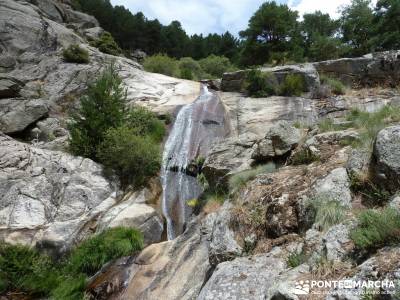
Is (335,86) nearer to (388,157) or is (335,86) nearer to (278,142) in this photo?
(278,142)

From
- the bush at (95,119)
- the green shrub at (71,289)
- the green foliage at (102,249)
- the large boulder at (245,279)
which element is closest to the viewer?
the large boulder at (245,279)

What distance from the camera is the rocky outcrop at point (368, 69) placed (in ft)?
52.7

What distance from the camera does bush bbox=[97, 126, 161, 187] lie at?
1239cm

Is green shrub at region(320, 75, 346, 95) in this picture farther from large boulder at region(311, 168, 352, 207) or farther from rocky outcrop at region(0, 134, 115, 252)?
large boulder at region(311, 168, 352, 207)

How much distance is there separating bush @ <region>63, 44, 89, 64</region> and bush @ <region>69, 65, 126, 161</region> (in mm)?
8613

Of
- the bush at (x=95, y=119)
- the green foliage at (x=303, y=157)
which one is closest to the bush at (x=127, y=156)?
the bush at (x=95, y=119)

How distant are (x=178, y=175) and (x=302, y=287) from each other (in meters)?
9.15

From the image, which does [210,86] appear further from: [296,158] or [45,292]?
[45,292]

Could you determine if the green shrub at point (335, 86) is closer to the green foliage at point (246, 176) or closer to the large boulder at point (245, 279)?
the green foliage at point (246, 176)

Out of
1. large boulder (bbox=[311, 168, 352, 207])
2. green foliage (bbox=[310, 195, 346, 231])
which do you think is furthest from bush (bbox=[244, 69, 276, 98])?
green foliage (bbox=[310, 195, 346, 231])

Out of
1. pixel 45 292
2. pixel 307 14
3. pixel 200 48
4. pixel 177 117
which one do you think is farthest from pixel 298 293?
pixel 200 48

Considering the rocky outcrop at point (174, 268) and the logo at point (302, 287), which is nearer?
the logo at point (302, 287)

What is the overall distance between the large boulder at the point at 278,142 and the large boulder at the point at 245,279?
431 centimetres

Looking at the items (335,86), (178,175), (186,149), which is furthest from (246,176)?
(335,86)
